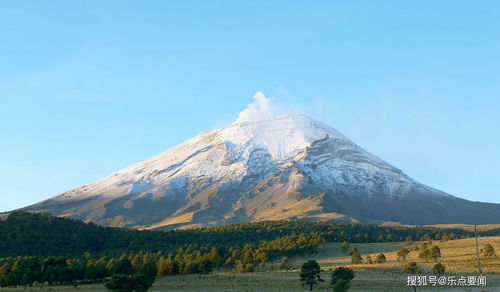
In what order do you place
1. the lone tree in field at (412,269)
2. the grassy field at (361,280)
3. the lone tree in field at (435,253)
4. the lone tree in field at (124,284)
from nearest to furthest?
the lone tree in field at (124,284) → the grassy field at (361,280) → the lone tree in field at (412,269) → the lone tree in field at (435,253)

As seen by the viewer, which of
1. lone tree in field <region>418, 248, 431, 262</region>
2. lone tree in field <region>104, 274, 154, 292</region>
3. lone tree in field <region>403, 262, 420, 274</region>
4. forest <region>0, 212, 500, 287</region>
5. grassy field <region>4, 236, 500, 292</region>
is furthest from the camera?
lone tree in field <region>418, 248, 431, 262</region>

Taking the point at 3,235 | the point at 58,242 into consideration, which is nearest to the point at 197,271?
the point at 58,242

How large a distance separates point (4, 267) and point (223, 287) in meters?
49.9

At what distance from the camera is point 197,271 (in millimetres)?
107188

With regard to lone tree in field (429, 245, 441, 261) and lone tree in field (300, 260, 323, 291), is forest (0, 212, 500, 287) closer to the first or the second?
lone tree in field (300, 260, 323, 291)

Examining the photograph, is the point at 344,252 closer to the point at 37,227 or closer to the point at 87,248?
the point at 87,248

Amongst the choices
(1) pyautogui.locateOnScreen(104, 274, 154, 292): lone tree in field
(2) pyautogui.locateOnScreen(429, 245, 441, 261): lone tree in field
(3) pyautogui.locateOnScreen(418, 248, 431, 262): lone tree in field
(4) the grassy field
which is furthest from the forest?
(2) pyautogui.locateOnScreen(429, 245, 441, 261): lone tree in field

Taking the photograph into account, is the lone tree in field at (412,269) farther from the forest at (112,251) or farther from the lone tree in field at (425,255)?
the forest at (112,251)

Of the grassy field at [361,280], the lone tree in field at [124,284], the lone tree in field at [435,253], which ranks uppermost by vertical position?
the lone tree in field at [124,284]

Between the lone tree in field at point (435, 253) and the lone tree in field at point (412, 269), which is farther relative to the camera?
the lone tree in field at point (435, 253)

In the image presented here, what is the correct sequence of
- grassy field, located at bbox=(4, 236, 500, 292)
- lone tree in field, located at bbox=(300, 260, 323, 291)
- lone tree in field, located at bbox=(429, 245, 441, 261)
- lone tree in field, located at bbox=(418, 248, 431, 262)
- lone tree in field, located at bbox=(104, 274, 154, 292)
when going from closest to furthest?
lone tree in field, located at bbox=(104, 274, 154, 292)
grassy field, located at bbox=(4, 236, 500, 292)
lone tree in field, located at bbox=(300, 260, 323, 291)
lone tree in field, located at bbox=(429, 245, 441, 261)
lone tree in field, located at bbox=(418, 248, 431, 262)

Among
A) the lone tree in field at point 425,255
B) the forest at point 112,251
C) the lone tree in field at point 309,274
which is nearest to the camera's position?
the lone tree in field at point 309,274

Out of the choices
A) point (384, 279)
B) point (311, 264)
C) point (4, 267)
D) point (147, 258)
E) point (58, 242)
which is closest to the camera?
point (311, 264)

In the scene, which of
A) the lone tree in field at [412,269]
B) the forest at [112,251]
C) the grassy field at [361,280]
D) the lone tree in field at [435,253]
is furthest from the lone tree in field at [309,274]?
the lone tree in field at [435,253]
